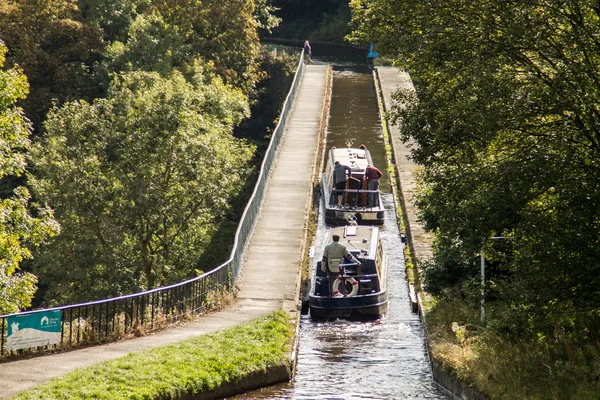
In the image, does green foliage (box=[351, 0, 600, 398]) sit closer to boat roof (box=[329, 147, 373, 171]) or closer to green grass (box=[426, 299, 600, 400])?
green grass (box=[426, 299, 600, 400])

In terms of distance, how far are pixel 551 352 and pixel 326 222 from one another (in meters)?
15.5

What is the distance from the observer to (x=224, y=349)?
18.7m

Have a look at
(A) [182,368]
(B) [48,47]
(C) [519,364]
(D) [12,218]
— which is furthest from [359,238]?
(B) [48,47]

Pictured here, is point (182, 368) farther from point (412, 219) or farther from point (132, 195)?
point (412, 219)

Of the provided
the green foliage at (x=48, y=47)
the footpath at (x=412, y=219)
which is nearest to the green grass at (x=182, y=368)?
the footpath at (x=412, y=219)

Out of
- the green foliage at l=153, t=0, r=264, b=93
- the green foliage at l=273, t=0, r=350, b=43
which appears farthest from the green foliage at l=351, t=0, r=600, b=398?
the green foliage at l=273, t=0, r=350, b=43

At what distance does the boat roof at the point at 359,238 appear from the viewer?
83.4 ft

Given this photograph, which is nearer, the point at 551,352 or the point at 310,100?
the point at 551,352

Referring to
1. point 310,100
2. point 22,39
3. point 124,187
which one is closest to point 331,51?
point 310,100

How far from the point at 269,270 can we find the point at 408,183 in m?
11.8

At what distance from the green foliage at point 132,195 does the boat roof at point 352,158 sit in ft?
12.9

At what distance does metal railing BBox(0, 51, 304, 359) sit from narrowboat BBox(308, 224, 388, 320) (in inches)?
95.3

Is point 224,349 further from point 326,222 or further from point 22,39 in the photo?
point 22,39

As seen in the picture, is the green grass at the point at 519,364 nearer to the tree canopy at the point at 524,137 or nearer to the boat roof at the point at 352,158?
the tree canopy at the point at 524,137
